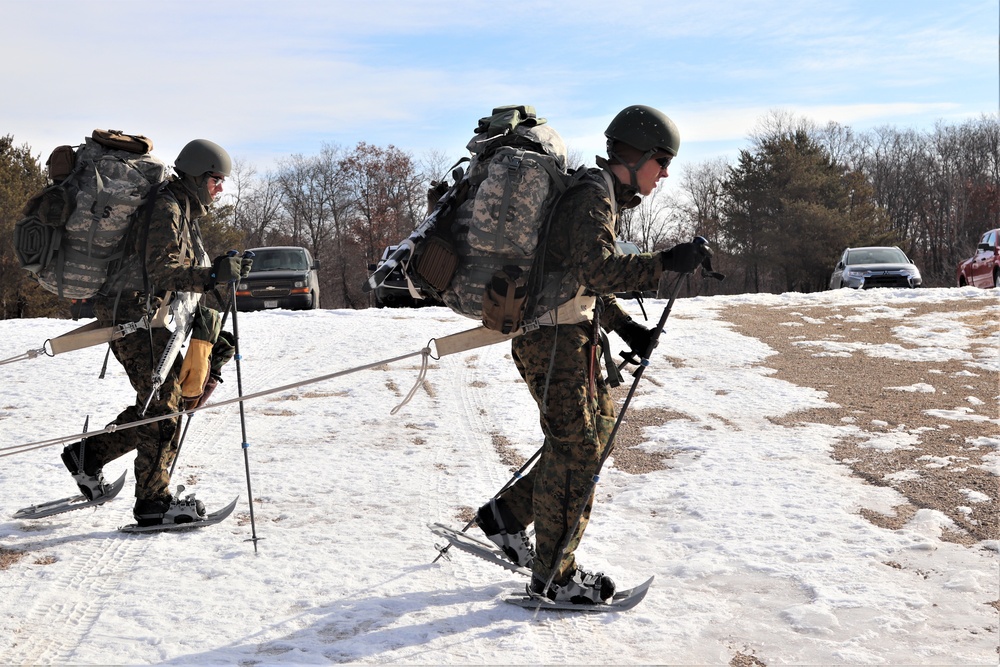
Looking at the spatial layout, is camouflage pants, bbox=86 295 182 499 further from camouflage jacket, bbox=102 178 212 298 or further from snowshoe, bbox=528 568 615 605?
snowshoe, bbox=528 568 615 605

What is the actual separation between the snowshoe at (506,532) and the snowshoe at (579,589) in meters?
0.34

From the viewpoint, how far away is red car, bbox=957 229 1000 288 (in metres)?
20.0

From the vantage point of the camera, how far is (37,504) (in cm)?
554

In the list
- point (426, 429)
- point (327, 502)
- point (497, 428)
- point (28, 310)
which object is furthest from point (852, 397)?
point (28, 310)

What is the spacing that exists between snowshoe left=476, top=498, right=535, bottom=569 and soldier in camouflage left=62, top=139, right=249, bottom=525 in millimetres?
1828

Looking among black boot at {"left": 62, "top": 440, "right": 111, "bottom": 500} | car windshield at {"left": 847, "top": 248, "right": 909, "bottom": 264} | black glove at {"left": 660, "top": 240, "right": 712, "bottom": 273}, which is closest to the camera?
black glove at {"left": 660, "top": 240, "right": 712, "bottom": 273}

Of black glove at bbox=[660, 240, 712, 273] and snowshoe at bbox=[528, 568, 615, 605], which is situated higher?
black glove at bbox=[660, 240, 712, 273]

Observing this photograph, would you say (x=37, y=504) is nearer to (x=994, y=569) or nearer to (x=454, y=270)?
(x=454, y=270)

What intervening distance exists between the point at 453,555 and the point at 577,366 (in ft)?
4.76

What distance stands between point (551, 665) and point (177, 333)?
2.86 m

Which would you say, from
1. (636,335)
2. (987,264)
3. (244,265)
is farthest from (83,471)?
(987,264)

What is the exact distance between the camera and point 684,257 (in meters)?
3.60

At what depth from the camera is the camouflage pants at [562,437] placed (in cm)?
389

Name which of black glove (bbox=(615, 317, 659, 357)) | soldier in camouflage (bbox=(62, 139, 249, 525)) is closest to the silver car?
black glove (bbox=(615, 317, 659, 357))
